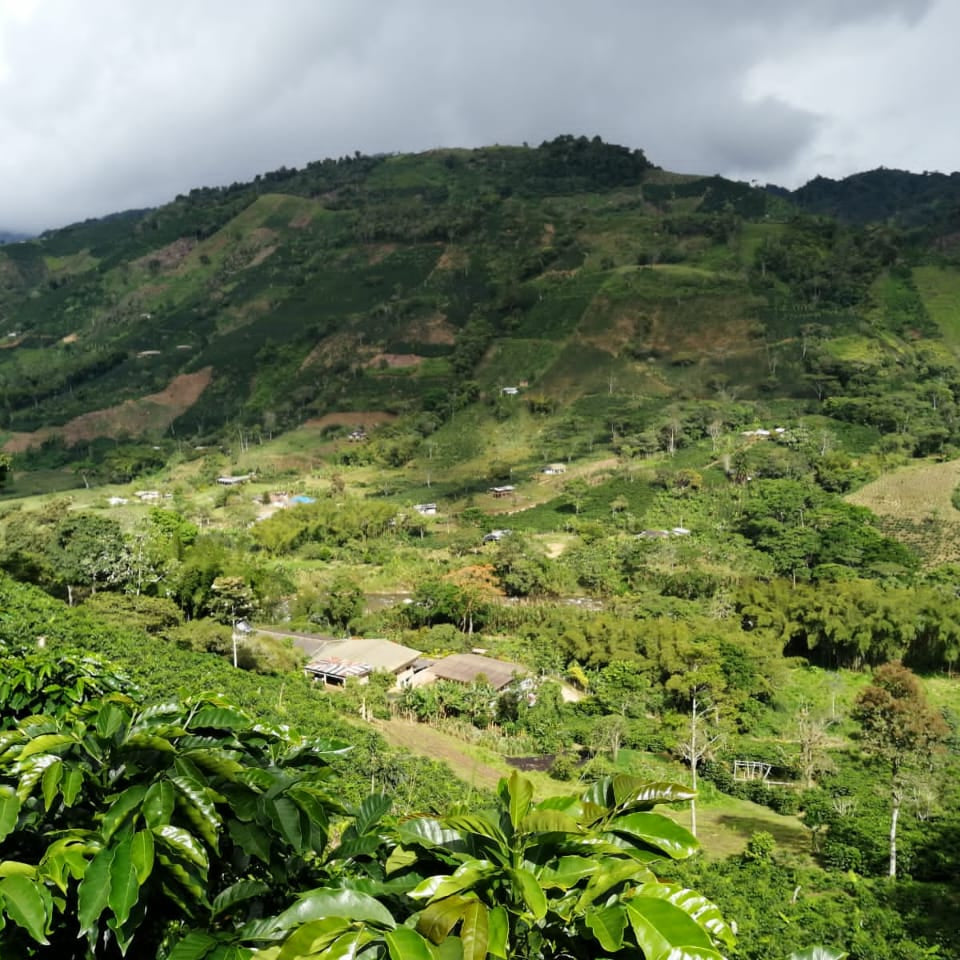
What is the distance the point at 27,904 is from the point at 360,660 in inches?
818

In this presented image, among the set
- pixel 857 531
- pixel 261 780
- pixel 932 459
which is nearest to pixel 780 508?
pixel 857 531

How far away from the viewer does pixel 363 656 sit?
72.5 feet

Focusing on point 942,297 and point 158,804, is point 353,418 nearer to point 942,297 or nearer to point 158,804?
point 942,297

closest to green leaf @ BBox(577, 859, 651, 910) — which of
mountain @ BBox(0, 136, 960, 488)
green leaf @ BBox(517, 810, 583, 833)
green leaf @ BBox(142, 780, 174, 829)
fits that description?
green leaf @ BBox(517, 810, 583, 833)

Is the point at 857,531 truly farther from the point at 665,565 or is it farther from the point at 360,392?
the point at 360,392

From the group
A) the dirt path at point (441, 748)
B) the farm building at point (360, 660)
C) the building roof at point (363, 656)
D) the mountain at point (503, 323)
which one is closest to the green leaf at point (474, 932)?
the dirt path at point (441, 748)

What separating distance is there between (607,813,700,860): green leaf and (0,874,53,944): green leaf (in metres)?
1.38

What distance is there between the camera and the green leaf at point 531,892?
155 centimetres

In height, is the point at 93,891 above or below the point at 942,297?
below

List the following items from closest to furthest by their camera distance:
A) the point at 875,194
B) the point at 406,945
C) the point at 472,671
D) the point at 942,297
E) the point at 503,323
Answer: the point at 406,945 < the point at 472,671 < the point at 942,297 < the point at 503,323 < the point at 875,194

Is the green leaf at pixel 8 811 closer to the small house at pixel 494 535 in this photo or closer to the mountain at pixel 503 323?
the small house at pixel 494 535

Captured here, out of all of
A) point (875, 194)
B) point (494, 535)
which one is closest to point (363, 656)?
point (494, 535)

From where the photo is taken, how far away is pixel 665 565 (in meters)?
29.5

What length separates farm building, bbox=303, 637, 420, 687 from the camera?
824 inches
